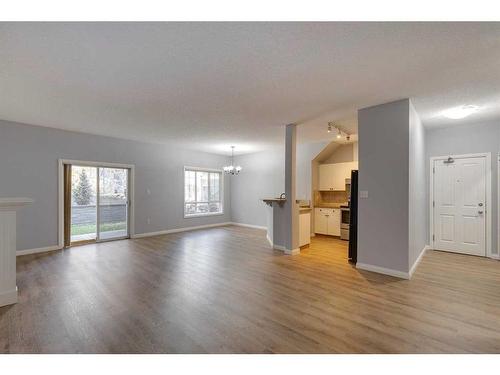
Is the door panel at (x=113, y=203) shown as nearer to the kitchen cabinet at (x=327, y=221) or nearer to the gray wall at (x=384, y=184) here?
the kitchen cabinet at (x=327, y=221)

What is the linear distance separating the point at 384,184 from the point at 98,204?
6284 millimetres

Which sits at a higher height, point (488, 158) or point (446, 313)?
point (488, 158)

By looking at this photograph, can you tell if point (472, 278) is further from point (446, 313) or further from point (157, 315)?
point (157, 315)

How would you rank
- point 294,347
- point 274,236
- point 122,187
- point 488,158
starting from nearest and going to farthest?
point 294,347 < point 488,158 < point 274,236 < point 122,187

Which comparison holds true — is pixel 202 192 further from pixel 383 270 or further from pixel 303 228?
pixel 383 270

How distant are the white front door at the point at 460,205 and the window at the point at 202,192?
21.0 feet

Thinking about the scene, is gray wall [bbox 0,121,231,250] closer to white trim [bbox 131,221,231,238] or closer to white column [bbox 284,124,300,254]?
white trim [bbox 131,221,231,238]

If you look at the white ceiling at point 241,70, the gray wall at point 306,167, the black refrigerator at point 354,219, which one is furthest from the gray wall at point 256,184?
the black refrigerator at point 354,219

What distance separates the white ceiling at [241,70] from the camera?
205 cm

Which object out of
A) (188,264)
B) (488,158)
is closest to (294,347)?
(188,264)

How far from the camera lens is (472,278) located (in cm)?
355

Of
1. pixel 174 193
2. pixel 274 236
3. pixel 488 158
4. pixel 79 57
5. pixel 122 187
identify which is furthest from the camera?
pixel 174 193

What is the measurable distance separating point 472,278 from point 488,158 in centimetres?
255

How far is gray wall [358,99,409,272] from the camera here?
358 centimetres
